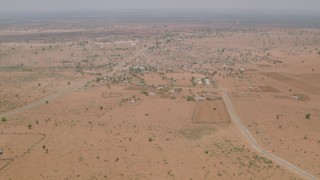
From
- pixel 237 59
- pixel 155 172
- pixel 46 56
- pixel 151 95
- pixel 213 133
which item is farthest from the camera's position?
pixel 46 56

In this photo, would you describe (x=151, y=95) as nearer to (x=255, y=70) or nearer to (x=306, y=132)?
(x=306, y=132)

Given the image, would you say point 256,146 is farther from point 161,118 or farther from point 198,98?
point 198,98

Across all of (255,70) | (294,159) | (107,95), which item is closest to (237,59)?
(255,70)

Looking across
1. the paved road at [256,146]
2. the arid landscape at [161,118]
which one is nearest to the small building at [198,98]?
the arid landscape at [161,118]

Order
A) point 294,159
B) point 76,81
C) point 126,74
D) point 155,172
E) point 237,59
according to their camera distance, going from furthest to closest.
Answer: point 237,59 < point 126,74 < point 76,81 < point 294,159 < point 155,172

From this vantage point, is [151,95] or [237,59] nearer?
[151,95]

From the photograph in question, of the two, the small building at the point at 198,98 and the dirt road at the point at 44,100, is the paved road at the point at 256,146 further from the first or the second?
the dirt road at the point at 44,100

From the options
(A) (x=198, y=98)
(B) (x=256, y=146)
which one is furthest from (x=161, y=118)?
(B) (x=256, y=146)

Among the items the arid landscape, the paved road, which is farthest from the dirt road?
the paved road
